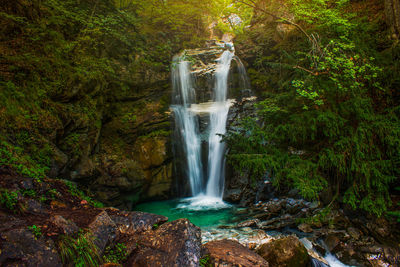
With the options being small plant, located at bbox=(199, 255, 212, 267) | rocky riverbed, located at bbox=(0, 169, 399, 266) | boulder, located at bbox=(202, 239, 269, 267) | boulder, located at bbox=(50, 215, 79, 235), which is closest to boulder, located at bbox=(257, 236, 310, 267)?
rocky riverbed, located at bbox=(0, 169, 399, 266)

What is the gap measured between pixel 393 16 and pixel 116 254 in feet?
25.9

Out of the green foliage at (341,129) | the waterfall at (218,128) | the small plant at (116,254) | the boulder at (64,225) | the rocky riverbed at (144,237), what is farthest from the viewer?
the waterfall at (218,128)

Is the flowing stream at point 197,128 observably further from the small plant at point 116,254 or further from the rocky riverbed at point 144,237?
the small plant at point 116,254

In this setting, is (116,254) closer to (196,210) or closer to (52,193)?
(52,193)

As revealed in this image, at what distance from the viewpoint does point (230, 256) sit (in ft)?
9.95

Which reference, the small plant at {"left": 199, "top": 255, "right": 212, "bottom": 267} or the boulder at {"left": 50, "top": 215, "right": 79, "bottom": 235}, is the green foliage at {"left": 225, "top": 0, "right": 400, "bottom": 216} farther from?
the boulder at {"left": 50, "top": 215, "right": 79, "bottom": 235}

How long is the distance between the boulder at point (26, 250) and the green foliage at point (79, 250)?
8 centimetres

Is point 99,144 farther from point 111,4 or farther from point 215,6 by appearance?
point 215,6

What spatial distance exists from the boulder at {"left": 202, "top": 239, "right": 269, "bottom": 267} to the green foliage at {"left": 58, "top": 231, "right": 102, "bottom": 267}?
1.42 m

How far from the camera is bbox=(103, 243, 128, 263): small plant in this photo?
2.57 m

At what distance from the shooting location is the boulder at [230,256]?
9.45ft

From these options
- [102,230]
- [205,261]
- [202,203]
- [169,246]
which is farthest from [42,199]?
[202,203]

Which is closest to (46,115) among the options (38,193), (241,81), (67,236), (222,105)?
(38,193)

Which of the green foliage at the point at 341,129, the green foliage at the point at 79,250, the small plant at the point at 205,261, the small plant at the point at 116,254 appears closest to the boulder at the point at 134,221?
the small plant at the point at 116,254
